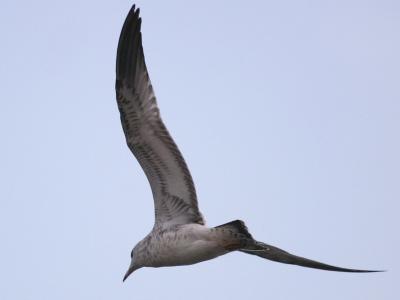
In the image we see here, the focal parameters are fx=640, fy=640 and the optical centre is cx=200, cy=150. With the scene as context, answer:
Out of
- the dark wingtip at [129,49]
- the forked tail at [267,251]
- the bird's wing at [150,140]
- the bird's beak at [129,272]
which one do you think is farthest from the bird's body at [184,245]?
the dark wingtip at [129,49]

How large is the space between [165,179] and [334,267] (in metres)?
2.98

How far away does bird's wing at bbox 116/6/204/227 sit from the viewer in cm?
1000

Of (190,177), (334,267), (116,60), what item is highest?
(116,60)

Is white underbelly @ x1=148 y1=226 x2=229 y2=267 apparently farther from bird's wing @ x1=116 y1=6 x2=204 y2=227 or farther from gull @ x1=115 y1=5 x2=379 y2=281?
bird's wing @ x1=116 y1=6 x2=204 y2=227

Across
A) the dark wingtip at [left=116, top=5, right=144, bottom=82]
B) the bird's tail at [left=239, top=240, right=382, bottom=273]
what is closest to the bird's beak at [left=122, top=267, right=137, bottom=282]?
the bird's tail at [left=239, top=240, right=382, bottom=273]

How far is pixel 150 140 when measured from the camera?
10016mm

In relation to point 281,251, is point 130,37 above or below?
above

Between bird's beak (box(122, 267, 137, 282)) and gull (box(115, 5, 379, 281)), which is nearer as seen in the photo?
gull (box(115, 5, 379, 281))

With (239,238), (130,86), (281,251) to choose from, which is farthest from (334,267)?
(130,86)

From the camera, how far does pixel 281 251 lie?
10391 mm

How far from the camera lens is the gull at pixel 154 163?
9.81 metres

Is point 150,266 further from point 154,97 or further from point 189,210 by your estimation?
point 154,97

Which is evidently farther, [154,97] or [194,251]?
[154,97]

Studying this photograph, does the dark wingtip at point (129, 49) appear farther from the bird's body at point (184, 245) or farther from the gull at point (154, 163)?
the bird's body at point (184, 245)
